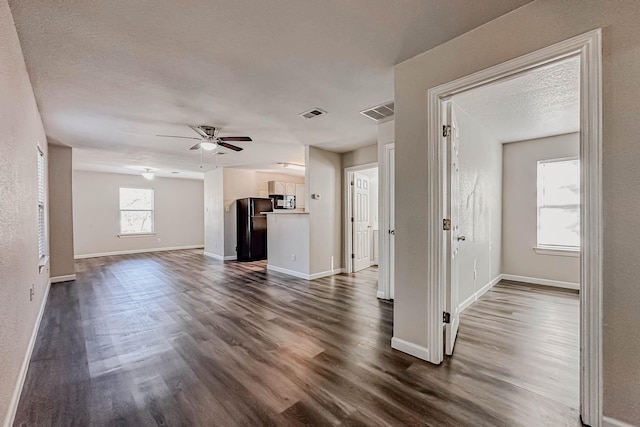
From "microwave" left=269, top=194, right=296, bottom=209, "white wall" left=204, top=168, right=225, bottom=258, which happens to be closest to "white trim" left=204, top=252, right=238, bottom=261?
"white wall" left=204, top=168, right=225, bottom=258

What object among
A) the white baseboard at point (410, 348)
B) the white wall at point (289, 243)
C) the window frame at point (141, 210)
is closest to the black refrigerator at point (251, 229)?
the white wall at point (289, 243)

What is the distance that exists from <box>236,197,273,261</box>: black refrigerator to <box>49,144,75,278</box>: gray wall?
3469 millimetres

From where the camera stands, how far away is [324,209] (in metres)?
Answer: 5.25

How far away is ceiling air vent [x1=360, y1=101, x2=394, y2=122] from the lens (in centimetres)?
325

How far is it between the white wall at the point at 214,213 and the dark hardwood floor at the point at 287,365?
3.69 metres

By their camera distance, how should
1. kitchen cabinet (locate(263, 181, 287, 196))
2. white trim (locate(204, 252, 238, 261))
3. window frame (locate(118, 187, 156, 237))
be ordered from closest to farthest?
1. white trim (locate(204, 252, 238, 261))
2. kitchen cabinet (locate(263, 181, 287, 196))
3. window frame (locate(118, 187, 156, 237))

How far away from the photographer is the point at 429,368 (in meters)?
2.07

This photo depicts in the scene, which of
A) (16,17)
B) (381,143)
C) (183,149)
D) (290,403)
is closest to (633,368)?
(290,403)

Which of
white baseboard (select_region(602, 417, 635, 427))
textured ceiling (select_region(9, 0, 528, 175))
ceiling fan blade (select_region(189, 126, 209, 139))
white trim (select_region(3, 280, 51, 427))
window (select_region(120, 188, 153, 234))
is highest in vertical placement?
textured ceiling (select_region(9, 0, 528, 175))

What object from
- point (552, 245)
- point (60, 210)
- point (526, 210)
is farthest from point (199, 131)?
point (552, 245)

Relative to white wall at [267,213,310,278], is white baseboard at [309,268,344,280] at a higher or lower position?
lower

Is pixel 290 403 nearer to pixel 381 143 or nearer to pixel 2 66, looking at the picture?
pixel 2 66

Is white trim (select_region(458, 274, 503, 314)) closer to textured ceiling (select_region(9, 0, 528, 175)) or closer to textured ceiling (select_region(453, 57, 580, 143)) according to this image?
textured ceiling (select_region(453, 57, 580, 143))

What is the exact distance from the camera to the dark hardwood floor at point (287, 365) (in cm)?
162
